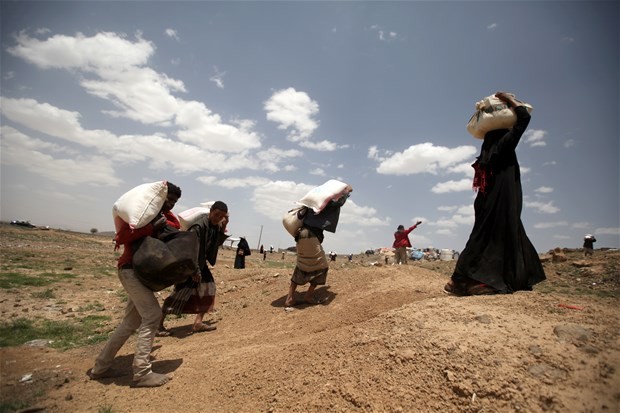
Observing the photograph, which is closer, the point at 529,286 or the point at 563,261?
the point at 529,286

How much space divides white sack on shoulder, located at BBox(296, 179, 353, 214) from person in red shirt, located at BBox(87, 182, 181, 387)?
2.84 meters

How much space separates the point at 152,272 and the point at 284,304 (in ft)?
11.3

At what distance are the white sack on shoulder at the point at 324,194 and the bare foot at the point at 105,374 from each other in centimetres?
358

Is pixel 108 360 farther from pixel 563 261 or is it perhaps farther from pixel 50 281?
pixel 563 261

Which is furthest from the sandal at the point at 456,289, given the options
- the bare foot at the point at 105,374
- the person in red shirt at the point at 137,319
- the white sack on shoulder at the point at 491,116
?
the bare foot at the point at 105,374

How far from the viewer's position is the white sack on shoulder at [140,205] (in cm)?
335

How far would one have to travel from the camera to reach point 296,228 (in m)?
6.10

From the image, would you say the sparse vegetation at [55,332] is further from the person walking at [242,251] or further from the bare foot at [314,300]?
the person walking at [242,251]

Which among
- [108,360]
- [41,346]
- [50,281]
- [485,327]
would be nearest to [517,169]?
[485,327]

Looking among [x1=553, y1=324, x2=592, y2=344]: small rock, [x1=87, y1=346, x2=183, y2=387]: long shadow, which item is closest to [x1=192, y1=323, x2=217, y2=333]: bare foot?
[x1=87, y1=346, x2=183, y2=387]: long shadow

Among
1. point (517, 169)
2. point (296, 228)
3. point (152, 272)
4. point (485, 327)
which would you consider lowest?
point (485, 327)

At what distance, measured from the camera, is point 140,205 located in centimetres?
341

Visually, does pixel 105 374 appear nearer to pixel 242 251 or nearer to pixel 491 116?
pixel 491 116

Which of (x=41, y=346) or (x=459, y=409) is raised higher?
(x=459, y=409)
